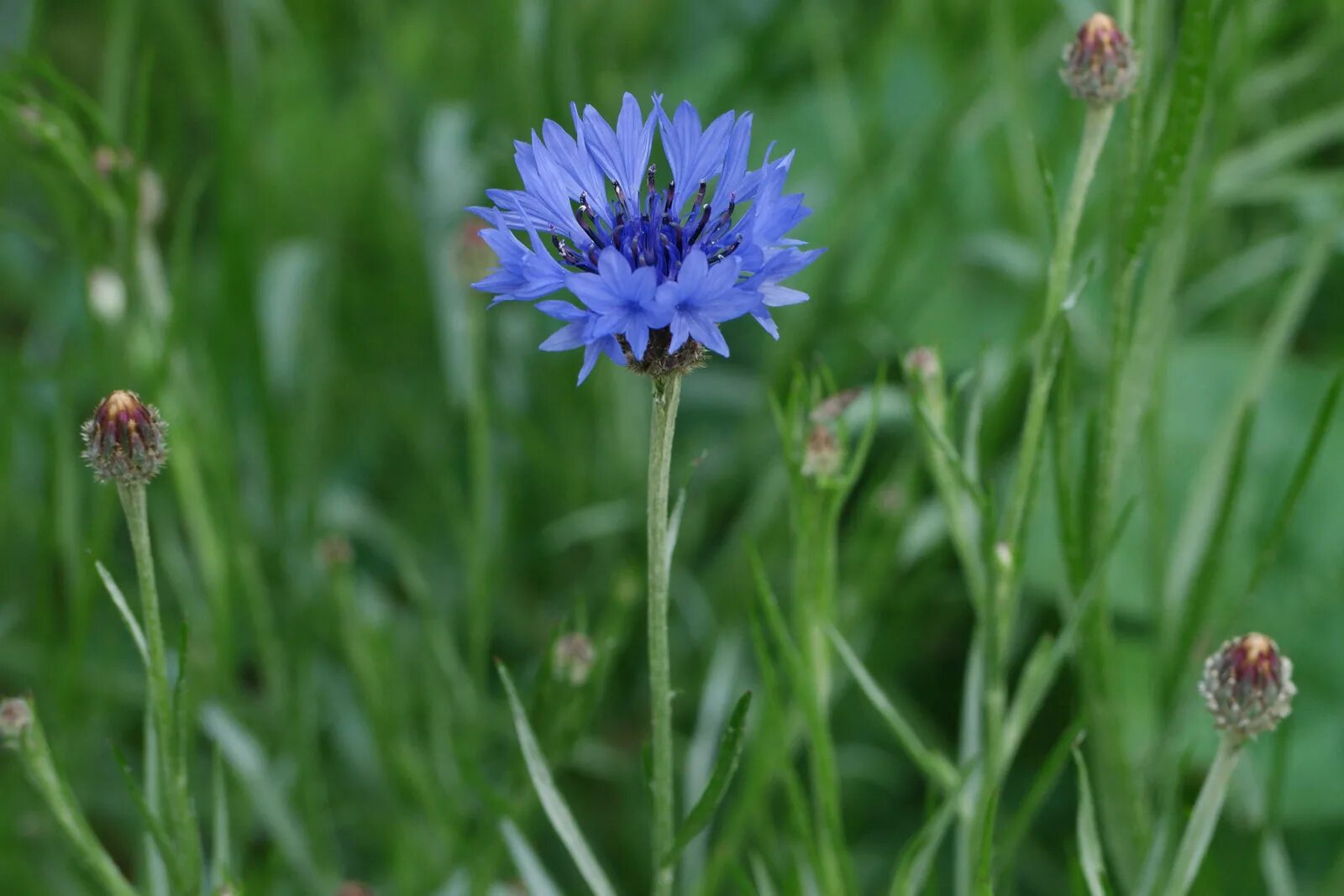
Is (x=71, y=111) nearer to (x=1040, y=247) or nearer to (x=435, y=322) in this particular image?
(x=435, y=322)

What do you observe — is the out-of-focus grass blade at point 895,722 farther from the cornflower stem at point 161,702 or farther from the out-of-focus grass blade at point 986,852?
the cornflower stem at point 161,702

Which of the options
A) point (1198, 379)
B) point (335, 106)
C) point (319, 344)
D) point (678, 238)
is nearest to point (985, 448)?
point (678, 238)

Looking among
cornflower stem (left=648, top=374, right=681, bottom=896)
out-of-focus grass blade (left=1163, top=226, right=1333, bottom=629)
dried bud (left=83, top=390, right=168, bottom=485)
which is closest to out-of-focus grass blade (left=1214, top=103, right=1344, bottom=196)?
out-of-focus grass blade (left=1163, top=226, right=1333, bottom=629)

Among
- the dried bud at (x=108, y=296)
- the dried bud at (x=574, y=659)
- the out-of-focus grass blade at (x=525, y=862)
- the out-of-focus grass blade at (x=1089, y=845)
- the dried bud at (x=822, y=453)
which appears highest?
the dried bud at (x=108, y=296)

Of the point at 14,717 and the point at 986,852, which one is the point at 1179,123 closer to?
the point at 986,852

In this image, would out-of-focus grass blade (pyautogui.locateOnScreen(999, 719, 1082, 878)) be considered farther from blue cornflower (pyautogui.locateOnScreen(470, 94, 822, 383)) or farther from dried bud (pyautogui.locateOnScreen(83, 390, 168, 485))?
dried bud (pyautogui.locateOnScreen(83, 390, 168, 485))

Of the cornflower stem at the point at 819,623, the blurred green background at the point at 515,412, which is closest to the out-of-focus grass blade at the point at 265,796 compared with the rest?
the blurred green background at the point at 515,412
